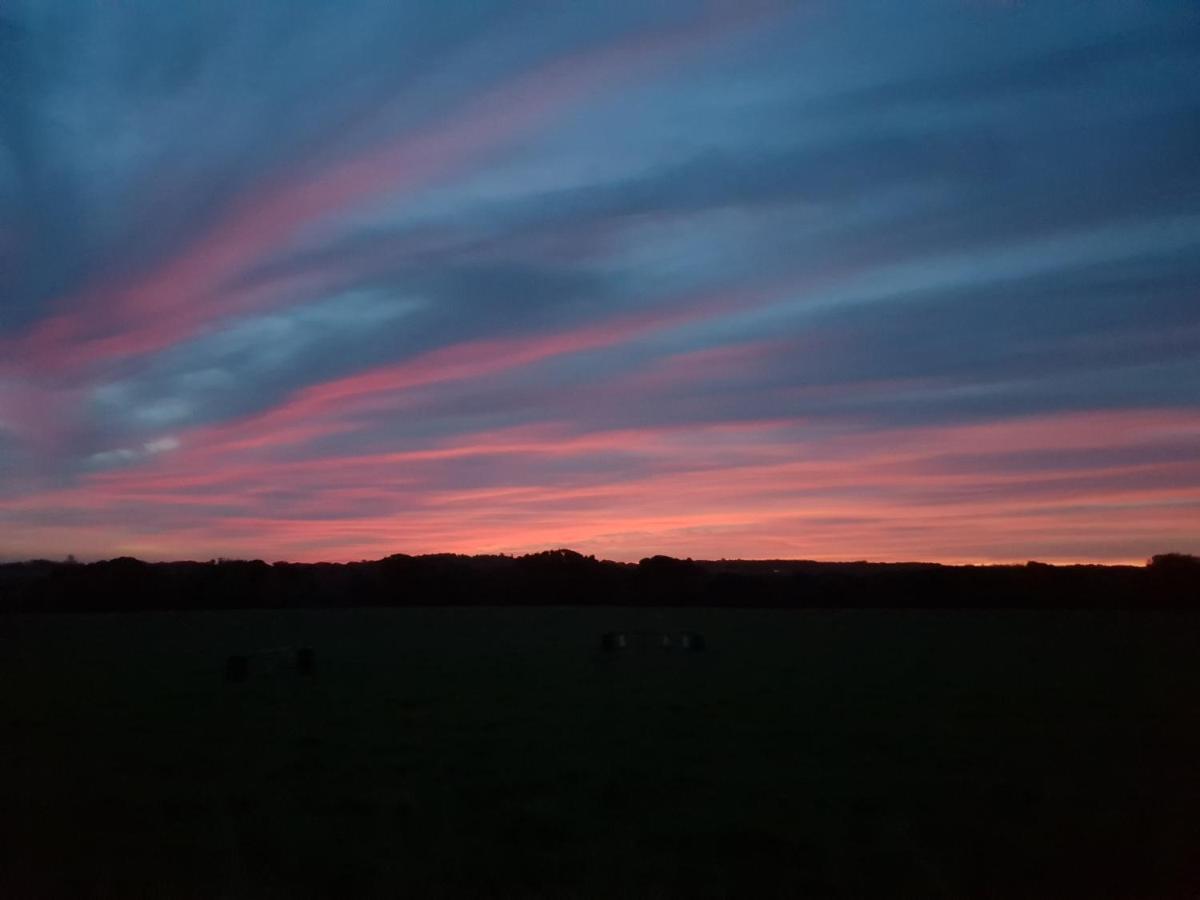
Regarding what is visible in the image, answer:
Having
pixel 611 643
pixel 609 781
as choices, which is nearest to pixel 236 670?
pixel 611 643

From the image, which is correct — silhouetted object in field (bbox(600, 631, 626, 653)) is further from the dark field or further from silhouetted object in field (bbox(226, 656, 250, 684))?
silhouetted object in field (bbox(226, 656, 250, 684))

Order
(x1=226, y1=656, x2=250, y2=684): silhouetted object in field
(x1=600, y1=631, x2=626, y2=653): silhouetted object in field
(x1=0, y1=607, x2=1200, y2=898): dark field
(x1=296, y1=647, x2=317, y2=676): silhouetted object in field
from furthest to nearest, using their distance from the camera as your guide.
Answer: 1. (x1=600, y1=631, x2=626, y2=653): silhouetted object in field
2. (x1=296, y1=647, x2=317, y2=676): silhouetted object in field
3. (x1=226, y1=656, x2=250, y2=684): silhouetted object in field
4. (x1=0, y1=607, x2=1200, y2=898): dark field

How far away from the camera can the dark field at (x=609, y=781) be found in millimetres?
11383

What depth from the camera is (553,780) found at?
16.7 metres

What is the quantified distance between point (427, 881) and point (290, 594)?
9815 cm

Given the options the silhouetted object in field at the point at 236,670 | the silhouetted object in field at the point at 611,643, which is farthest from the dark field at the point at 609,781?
the silhouetted object in field at the point at 611,643

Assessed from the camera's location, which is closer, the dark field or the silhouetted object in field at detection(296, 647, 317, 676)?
the dark field

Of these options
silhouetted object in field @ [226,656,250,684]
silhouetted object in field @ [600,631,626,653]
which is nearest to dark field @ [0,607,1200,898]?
silhouetted object in field @ [226,656,250,684]

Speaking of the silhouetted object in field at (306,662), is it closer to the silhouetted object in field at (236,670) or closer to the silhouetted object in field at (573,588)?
the silhouetted object in field at (236,670)

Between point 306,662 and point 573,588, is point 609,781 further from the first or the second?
point 573,588

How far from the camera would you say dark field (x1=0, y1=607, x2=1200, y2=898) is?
448 inches

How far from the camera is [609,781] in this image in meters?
16.4

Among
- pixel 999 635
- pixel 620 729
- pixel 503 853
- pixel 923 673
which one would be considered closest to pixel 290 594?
pixel 999 635

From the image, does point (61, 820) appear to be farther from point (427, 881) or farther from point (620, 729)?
point (620, 729)
